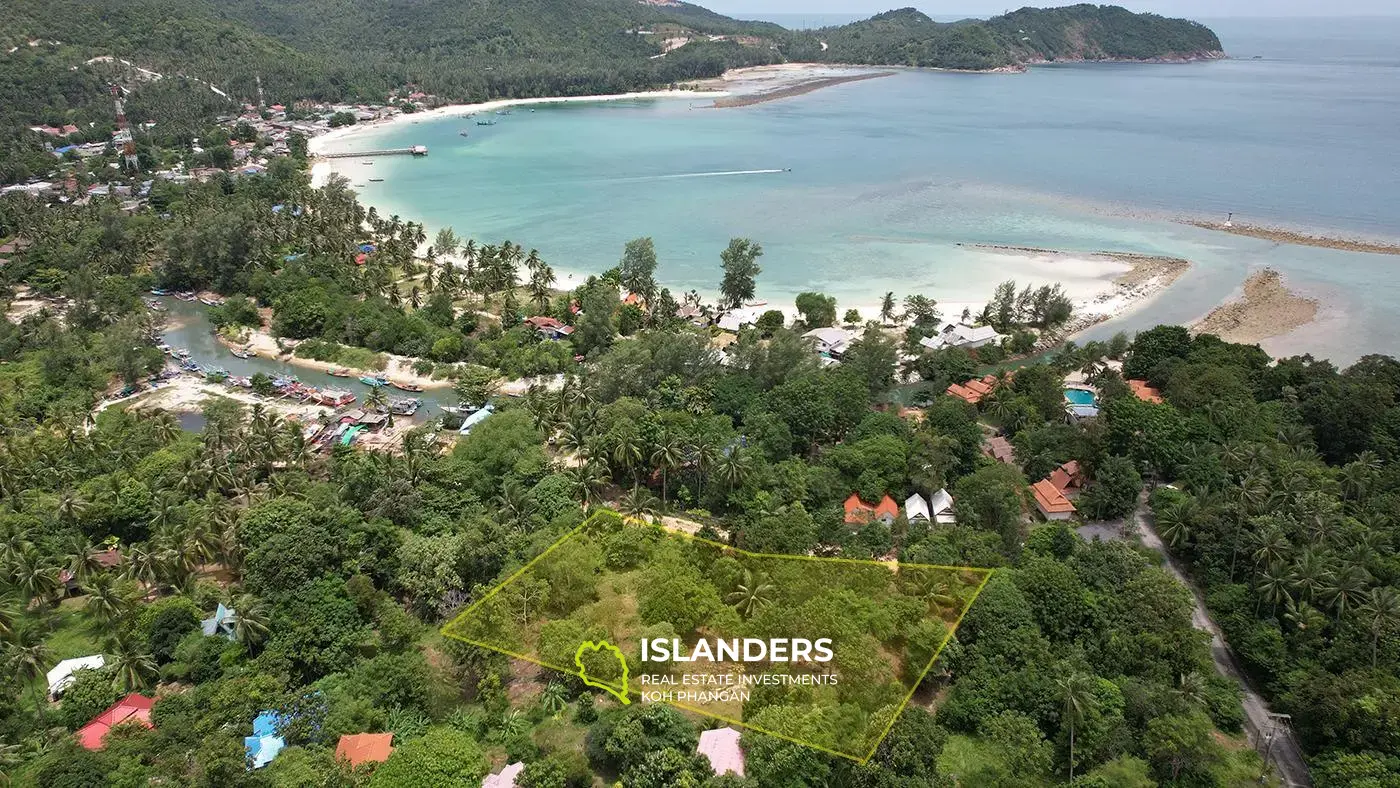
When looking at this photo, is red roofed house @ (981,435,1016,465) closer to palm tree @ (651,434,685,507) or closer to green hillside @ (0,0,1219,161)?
palm tree @ (651,434,685,507)

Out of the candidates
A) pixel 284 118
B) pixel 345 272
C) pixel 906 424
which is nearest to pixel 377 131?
pixel 284 118

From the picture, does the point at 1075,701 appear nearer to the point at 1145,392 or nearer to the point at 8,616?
the point at 1145,392

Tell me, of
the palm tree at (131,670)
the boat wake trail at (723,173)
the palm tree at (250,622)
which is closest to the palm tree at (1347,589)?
the palm tree at (250,622)

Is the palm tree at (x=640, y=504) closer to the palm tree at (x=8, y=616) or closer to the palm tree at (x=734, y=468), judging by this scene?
the palm tree at (x=734, y=468)

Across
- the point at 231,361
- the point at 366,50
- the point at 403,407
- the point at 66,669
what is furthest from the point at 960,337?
the point at 366,50

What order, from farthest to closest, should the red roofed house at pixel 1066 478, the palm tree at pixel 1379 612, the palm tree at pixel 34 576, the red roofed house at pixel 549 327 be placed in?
the red roofed house at pixel 549 327, the red roofed house at pixel 1066 478, the palm tree at pixel 34 576, the palm tree at pixel 1379 612

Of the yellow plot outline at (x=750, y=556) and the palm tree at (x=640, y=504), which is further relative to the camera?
the palm tree at (x=640, y=504)
